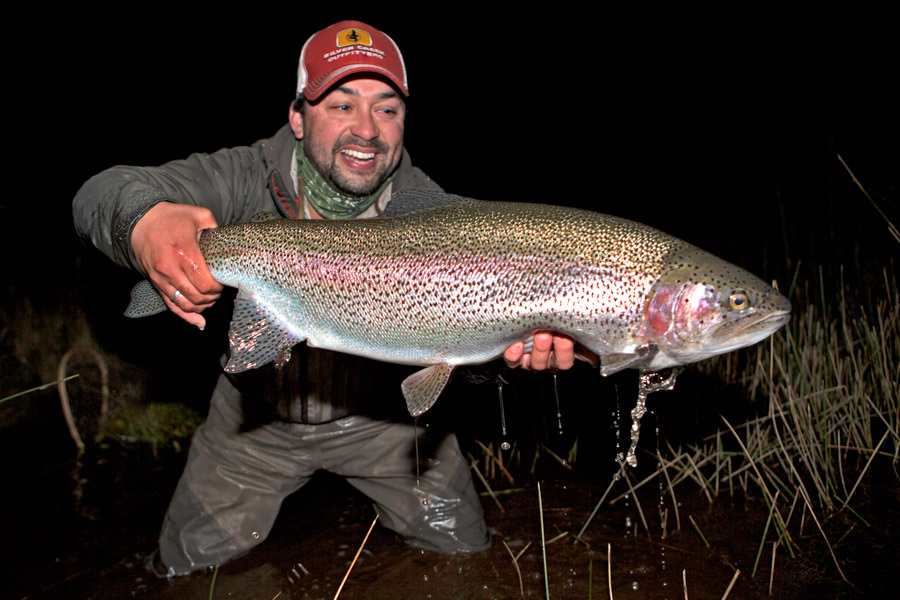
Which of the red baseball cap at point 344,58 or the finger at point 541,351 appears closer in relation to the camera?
the finger at point 541,351

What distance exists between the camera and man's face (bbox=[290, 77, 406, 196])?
11.2ft

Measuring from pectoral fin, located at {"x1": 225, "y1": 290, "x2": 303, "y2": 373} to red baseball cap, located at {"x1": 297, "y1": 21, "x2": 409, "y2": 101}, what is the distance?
1313 millimetres

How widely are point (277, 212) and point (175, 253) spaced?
3.42 ft

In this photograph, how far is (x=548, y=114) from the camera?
811 inches

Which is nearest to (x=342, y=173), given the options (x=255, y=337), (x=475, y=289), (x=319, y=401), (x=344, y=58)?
(x=344, y=58)

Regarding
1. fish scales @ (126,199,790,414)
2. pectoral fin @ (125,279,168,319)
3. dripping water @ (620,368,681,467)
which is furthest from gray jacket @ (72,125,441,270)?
dripping water @ (620,368,681,467)

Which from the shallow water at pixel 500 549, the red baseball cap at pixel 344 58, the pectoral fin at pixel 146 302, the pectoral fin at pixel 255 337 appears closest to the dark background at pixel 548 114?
the shallow water at pixel 500 549

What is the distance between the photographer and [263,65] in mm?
16984

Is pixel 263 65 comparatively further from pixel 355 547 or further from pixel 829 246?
pixel 355 547

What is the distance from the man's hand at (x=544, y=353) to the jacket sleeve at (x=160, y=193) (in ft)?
5.22

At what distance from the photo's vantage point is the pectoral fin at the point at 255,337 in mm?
2719

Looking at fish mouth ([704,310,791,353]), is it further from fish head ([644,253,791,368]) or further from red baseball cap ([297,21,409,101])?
red baseball cap ([297,21,409,101])

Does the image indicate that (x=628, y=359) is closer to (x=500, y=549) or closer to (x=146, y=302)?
(x=500, y=549)

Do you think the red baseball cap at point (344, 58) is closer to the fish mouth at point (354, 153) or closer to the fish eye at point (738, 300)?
the fish mouth at point (354, 153)
